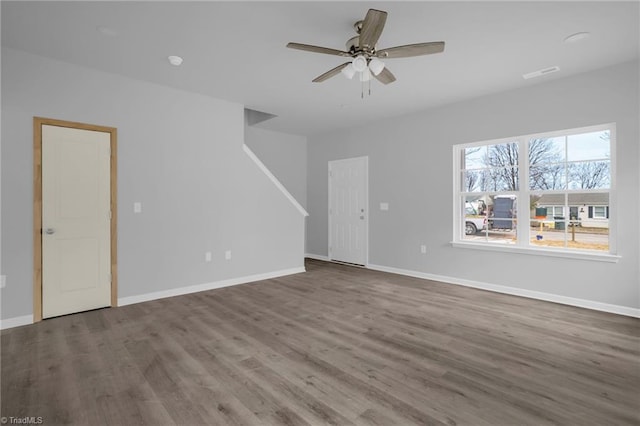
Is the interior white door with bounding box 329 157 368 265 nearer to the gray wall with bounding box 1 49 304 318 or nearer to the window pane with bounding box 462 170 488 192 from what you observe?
the gray wall with bounding box 1 49 304 318

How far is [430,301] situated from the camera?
4016 millimetres

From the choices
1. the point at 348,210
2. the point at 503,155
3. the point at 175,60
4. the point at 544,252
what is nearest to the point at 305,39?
the point at 175,60

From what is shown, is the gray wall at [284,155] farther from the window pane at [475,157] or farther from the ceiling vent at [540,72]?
the ceiling vent at [540,72]

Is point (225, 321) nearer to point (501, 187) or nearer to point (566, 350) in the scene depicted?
point (566, 350)

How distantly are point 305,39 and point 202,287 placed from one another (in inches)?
135

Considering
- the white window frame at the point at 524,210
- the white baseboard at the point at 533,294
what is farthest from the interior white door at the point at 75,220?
the white window frame at the point at 524,210

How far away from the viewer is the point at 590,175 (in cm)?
384

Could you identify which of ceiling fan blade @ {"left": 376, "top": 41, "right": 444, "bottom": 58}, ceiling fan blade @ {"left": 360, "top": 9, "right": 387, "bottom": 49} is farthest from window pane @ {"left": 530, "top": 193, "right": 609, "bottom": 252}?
ceiling fan blade @ {"left": 360, "top": 9, "right": 387, "bottom": 49}

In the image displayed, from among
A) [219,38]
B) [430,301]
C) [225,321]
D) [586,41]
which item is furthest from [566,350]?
[219,38]

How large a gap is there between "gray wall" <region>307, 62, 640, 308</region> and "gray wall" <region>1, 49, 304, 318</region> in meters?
1.81

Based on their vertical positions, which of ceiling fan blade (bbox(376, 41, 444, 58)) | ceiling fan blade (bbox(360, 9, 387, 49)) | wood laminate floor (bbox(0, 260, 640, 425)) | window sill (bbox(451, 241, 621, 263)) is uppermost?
ceiling fan blade (bbox(360, 9, 387, 49))

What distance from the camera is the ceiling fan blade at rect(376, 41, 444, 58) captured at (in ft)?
8.11

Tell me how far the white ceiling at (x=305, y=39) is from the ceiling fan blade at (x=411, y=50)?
12.2 inches

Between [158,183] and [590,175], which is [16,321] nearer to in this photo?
[158,183]
